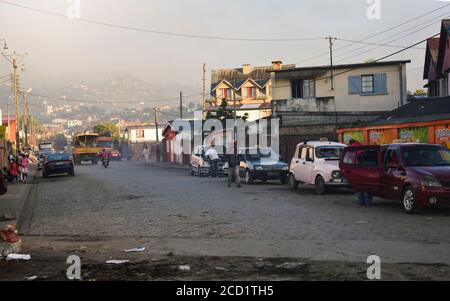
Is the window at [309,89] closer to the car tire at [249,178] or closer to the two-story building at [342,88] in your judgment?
the two-story building at [342,88]

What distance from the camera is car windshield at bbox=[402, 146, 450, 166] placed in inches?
531

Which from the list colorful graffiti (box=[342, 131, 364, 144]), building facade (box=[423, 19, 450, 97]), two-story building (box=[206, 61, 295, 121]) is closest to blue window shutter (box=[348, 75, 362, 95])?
Answer: building facade (box=[423, 19, 450, 97])

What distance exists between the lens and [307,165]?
19.7 m

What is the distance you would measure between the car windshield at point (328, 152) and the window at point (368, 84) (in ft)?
79.9

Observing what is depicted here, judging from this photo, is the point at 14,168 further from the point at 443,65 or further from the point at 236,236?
the point at 443,65

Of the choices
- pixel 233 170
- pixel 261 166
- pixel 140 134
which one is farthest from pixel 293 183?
pixel 140 134

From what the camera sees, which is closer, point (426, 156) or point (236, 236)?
point (236, 236)

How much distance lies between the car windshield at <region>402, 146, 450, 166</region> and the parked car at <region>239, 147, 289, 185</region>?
10.2 metres

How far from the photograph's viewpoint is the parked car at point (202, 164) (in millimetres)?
30891

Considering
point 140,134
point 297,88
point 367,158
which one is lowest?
point 367,158

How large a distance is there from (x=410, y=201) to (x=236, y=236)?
4857 millimetres

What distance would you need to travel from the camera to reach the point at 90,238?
10.9m

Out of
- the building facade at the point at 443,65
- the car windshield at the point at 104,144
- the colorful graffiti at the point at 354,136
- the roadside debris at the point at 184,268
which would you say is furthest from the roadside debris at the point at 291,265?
the car windshield at the point at 104,144
